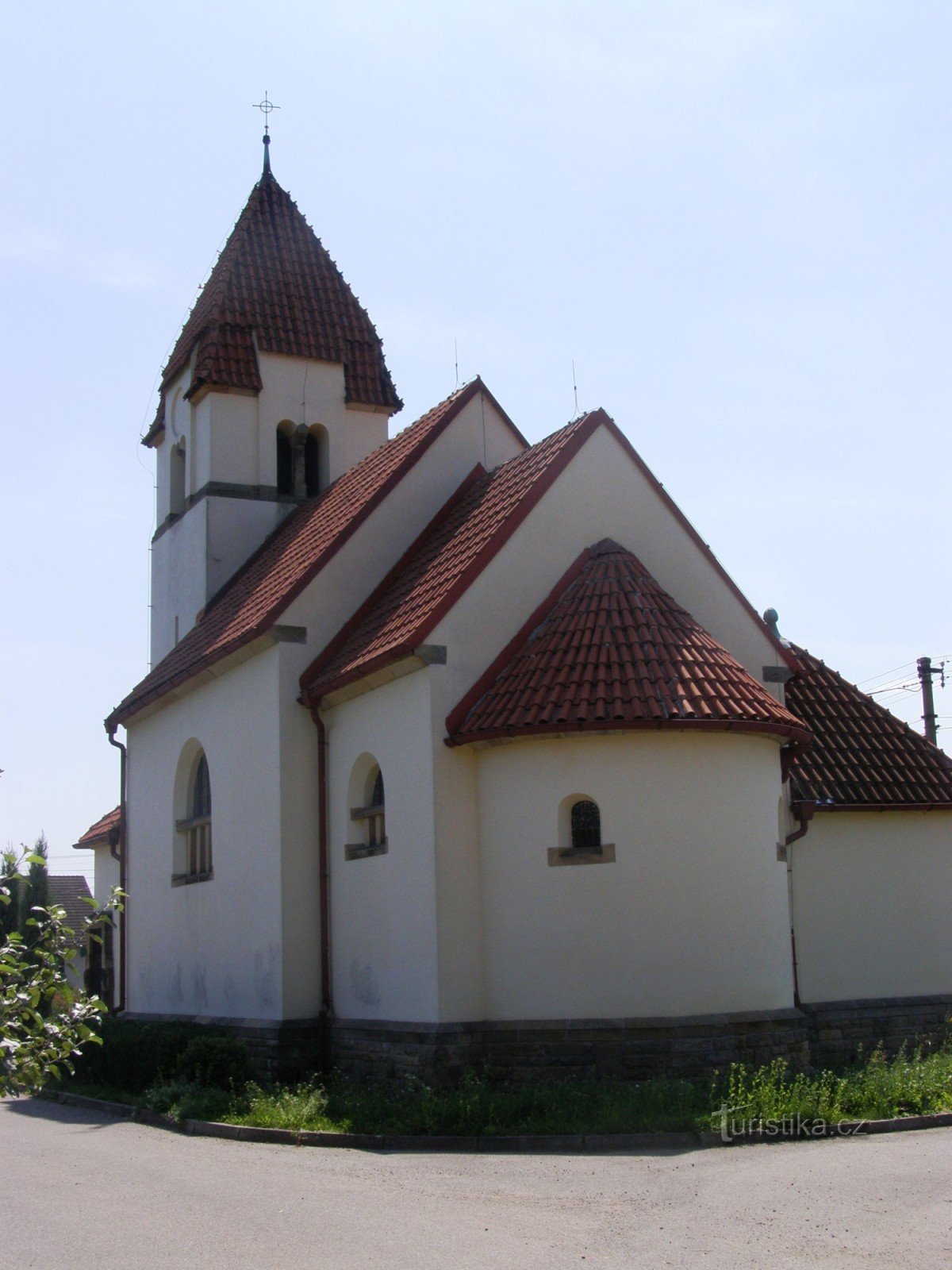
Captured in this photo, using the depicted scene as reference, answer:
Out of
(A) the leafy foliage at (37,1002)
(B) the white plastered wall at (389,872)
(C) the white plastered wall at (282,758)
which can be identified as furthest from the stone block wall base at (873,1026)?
(A) the leafy foliage at (37,1002)

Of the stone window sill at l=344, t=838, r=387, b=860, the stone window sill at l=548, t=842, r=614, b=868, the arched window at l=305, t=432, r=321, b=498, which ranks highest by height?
the arched window at l=305, t=432, r=321, b=498

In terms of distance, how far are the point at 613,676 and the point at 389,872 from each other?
3607mm

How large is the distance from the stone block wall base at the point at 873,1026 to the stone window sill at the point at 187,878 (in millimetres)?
8538

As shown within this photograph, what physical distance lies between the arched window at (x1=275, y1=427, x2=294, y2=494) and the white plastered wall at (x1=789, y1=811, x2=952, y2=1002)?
1138 centimetres

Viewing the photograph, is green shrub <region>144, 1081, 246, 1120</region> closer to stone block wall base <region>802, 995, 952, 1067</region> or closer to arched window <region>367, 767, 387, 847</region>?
arched window <region>367, 767, 387, 847</region>

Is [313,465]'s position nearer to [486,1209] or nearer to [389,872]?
[389,872]

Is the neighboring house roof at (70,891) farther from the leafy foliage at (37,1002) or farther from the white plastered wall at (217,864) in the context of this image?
the leafy foliage at (37,1002)

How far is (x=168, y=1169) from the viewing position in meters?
11.6

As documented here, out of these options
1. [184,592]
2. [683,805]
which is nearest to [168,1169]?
[683,805]

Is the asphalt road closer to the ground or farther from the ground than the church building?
closer to the ground

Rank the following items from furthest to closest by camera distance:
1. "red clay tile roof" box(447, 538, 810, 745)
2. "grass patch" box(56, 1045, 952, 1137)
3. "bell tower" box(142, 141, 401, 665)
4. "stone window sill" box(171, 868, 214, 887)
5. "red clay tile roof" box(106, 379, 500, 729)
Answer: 1. "bell tower" box(142, 141, 401, 665)
2. "stone window sill" box(171, 868, 214, 887)
3. "red clay tile roof" box(106, 379, 500, 729)
4. "red clay tile roof" box(447, 538, 810, 745)
5. "grass patch" box(56, 1045, 952, 1137)

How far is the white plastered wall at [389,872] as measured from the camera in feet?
51.6

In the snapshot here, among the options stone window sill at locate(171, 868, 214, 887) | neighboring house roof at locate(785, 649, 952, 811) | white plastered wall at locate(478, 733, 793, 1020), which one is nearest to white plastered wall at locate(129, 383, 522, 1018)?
stone window sill at locate(171, 868, 214, 887)

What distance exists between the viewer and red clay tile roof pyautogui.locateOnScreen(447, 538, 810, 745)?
1494 cm
